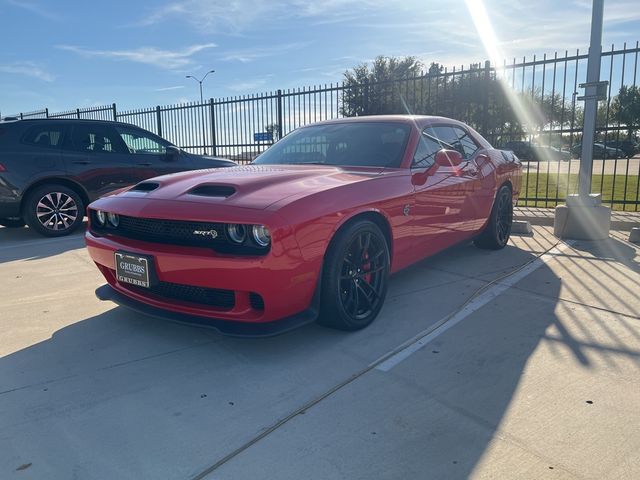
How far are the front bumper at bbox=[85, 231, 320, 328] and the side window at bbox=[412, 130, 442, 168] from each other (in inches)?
63.5

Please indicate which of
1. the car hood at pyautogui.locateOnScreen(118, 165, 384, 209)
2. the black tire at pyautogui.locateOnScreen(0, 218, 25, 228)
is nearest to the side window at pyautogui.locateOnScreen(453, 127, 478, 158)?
the car hood at pyautogui.locateOnScreen(118, 165, 384, 209)

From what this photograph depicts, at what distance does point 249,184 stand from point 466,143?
2921 mm

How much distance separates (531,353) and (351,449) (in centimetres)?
151

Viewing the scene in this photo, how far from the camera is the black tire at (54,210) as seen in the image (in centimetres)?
682

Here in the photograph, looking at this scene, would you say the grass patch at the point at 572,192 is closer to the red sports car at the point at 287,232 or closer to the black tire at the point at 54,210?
the red sports car at the point at 287,232

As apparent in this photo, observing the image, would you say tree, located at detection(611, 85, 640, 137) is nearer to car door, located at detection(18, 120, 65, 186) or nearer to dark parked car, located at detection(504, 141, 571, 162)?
dark parked car, located at detection(504, 141, 571, 162)

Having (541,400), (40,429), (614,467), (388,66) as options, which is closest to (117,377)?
(40,429)

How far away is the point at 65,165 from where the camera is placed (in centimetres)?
705

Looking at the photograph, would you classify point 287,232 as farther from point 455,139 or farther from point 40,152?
point 40,152

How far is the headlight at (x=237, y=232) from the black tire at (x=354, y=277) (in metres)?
0.56

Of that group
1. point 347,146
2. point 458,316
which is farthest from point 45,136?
point 458,316

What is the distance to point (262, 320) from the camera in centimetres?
290

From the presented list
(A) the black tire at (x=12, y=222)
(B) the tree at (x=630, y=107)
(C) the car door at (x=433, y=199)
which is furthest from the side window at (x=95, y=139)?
(B) the tree at (x=630, y=107)

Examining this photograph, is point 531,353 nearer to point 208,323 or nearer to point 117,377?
point 208,323
